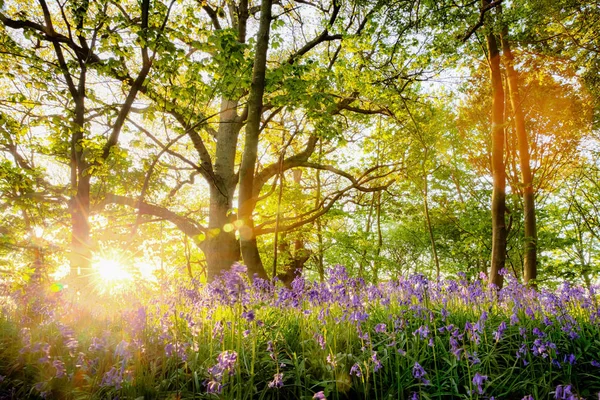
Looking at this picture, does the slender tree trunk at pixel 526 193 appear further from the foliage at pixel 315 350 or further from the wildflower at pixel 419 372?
the wildflower at pixel 419 372

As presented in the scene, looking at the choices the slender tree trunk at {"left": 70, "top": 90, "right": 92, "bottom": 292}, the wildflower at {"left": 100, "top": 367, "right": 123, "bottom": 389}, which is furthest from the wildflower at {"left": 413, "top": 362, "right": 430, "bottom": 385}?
the slender tree trunk at {"left": 70, "top": 90, "right": 92, "bottom": 292}

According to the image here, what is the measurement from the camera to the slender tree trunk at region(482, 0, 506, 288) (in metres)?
7.66

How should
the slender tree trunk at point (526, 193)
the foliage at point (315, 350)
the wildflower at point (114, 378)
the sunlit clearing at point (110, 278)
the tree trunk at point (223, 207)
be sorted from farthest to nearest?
the tree trunk at point (223, 207) → the slender tree trunk at point (526, 193) → the sunlit clearing at point (110, 278) → the foliage at point (315, 350) → the wildflower at point (114, 378)

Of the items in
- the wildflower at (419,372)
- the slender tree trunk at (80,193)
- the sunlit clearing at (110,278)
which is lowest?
the wildflower at (419,372)

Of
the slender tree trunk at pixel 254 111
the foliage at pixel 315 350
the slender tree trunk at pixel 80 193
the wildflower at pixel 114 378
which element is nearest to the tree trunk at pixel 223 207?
the slender tree trunk at pixel 80 193

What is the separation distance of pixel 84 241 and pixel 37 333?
259cm

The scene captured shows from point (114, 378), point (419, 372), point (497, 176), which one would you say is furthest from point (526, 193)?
point (114, 378)

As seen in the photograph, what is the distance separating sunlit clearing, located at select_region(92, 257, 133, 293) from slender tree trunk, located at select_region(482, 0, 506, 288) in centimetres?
792

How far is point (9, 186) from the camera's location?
613cm

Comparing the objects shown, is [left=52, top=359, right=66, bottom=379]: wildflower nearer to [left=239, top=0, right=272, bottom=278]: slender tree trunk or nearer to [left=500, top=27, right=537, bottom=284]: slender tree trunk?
[left=239, top=0, right=272, bottom=278]: slender tree trunk

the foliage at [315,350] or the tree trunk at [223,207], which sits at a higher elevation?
the tree trunk at [223,207]

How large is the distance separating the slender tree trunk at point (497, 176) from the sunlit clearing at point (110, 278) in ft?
26.0

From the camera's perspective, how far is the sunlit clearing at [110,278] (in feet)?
22.5

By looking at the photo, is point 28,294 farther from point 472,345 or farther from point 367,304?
point 472,345
